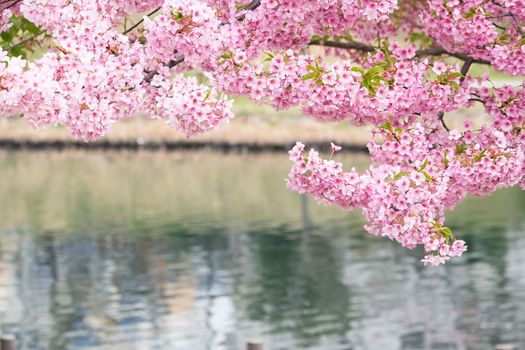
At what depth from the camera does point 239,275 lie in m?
38.4

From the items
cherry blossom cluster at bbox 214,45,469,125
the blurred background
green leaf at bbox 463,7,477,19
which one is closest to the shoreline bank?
the blurred background

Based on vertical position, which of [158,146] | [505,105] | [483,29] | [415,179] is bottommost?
[158,146]

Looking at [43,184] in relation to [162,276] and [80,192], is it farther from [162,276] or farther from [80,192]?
[162,276]

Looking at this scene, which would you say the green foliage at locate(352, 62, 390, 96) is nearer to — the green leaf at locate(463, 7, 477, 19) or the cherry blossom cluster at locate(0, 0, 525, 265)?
the cherry blossom cluster at locate(0, 0, 525, 265)

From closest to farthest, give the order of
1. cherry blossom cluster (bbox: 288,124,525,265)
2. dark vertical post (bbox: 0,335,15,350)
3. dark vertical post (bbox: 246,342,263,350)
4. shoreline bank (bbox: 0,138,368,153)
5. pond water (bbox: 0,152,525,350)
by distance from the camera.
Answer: cherry blossom cluster (bbox: 288,124,525,265) → dark vertical post (bbox: 246,342,263,350) → dark vertical post (bbox: 0,335,15,350) → pond water (bbox: 0,152,525,350) → shoreline bank (bbox: 0,138,368,153)

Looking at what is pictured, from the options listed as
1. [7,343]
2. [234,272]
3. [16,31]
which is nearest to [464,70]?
[16,31]

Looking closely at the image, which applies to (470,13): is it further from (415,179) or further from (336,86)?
(415,179)

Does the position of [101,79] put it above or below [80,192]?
above

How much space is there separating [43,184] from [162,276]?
33.1m

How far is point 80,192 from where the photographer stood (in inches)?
2630

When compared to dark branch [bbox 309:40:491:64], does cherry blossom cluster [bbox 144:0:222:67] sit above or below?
above

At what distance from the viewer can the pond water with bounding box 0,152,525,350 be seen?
29594 mm

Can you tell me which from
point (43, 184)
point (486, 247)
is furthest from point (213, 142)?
point (486, 247)

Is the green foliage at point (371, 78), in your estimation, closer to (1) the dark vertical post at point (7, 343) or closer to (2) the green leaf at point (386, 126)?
(2) the green leaf at point (386, 126)
